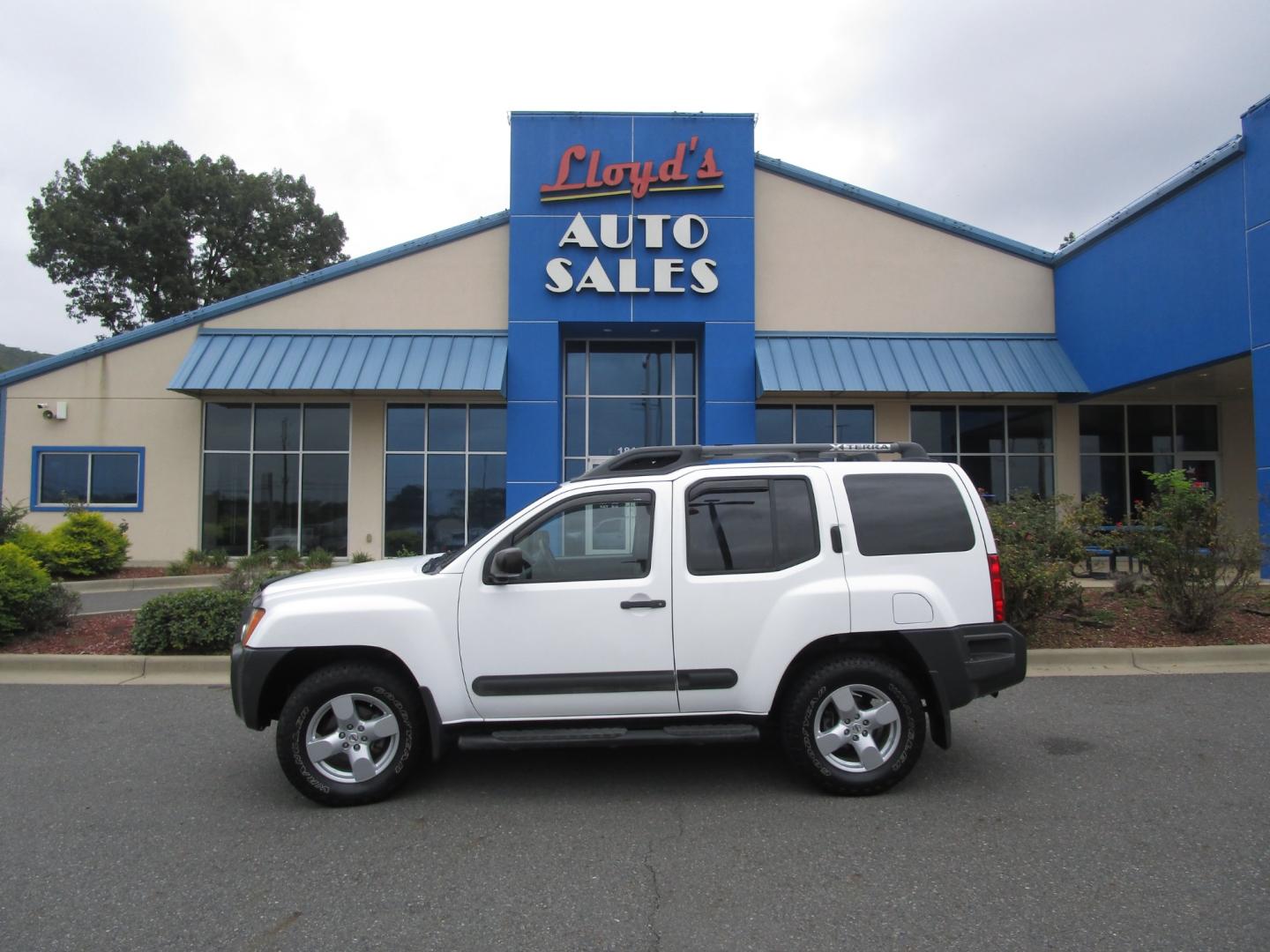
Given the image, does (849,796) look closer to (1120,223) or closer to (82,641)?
(82,641)

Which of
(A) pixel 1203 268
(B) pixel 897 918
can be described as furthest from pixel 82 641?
(A) pixel 1203 268

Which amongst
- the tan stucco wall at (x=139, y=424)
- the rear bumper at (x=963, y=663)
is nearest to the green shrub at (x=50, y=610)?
the tan stucco wall at (x=139, y=424)

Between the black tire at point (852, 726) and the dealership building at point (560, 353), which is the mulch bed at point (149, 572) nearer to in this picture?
the dealership building at point (560, 353)

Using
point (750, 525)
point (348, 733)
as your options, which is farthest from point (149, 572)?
point (750, 525)

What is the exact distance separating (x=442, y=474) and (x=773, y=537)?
13.0m

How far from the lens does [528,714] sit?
4.46 meters

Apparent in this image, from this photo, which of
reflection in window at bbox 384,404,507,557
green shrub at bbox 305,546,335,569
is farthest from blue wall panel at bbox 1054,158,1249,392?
green shrub at bbox 305,546,335,569

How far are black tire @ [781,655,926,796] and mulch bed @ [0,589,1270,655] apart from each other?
448 centimetres

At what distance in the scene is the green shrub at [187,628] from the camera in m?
7.96

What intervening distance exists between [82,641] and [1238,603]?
12903 millimetres

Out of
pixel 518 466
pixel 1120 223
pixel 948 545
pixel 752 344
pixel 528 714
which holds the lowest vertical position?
pixel 528 714

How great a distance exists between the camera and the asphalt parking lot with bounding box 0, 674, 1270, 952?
3.19m

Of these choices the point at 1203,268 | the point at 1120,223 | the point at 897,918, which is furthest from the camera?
the point at 1120,223

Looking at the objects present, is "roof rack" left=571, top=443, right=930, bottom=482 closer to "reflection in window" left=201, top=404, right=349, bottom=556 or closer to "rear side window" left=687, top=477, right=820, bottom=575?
"rear side window" left=687, top=477, right=820, bottom=575
